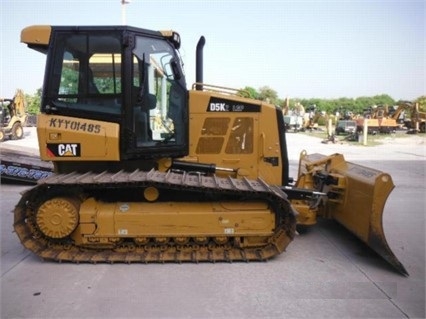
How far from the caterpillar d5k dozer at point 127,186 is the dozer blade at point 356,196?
0.02 metres

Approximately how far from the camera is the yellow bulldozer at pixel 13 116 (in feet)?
82.0

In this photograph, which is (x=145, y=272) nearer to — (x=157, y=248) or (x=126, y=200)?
(x=157, y=248)

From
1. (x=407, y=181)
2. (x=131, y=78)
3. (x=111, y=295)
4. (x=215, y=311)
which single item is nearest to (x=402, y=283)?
(x=215, y=311)

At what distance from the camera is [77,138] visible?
5.10m

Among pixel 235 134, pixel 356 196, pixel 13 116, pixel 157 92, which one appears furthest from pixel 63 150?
pixel 13 116

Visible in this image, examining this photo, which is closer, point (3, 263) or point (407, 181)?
point (3, 263)

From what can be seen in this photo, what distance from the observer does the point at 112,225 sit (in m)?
5.02

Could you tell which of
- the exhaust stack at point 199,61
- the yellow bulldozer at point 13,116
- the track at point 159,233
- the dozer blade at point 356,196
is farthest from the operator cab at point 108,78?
the yellow bulldozer at point 13,116

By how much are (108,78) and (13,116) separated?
23183 millimetres

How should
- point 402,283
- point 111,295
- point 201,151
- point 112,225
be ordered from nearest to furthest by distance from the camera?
point 111,295, point 402,283, point 112,225, point 201,151

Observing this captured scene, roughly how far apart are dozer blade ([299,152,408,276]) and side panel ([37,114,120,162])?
3.09 metres

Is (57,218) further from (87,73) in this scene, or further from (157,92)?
(157,92)

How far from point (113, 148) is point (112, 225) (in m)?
0.95

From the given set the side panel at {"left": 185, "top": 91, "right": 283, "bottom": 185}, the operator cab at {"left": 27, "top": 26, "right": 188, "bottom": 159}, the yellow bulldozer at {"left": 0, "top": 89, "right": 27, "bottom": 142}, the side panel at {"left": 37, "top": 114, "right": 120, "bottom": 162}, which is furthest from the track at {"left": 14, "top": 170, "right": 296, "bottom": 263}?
the yellow bulldozer at {"left": 0, "top": 89, "right": 27, "bottom": 142}
